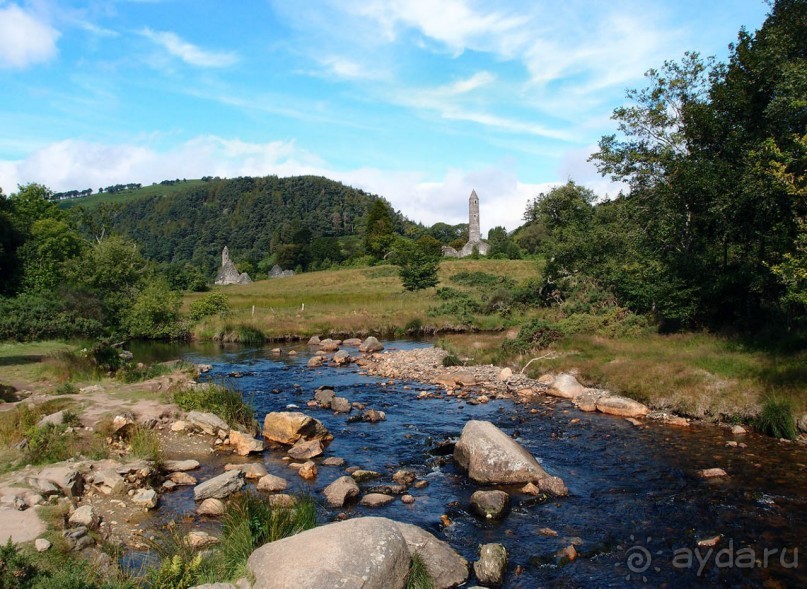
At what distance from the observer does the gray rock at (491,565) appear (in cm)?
941

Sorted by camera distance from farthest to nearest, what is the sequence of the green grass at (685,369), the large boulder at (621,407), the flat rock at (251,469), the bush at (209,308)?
the bush at (209,308) < the large boulder at (621,407) < the green grass at (685,369) < the flat rock at (251,469)

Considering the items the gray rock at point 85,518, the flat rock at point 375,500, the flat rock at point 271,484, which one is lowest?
the flat rock at point 375,500

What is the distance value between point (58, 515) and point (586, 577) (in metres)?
9.64

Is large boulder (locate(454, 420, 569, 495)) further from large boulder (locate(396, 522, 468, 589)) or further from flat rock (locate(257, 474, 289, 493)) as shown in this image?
flat rock (locate(257, 474, 289, 493))

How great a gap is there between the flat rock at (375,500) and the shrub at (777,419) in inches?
480

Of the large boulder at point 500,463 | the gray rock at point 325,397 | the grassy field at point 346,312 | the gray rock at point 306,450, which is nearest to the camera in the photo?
the large boulder at point 500,463

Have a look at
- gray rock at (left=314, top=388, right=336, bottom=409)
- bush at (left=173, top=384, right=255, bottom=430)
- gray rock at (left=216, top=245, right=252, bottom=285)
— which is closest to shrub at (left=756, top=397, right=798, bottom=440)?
gray rock at (left=314, top=388, right=336, bottom=409)

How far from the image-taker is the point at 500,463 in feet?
Answer: 45.7

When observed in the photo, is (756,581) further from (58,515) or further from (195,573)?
(58,515)

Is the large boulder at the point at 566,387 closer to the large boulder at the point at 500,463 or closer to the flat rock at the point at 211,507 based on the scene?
the large boulder at the point at 500,463

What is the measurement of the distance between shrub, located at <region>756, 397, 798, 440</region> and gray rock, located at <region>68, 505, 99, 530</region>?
718 inches

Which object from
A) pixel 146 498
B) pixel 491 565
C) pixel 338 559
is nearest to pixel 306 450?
pixel 146 498

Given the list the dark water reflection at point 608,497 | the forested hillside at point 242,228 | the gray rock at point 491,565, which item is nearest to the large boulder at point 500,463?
the dark water reflection at point 608,497

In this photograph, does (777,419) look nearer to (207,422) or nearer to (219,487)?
(219,487)
